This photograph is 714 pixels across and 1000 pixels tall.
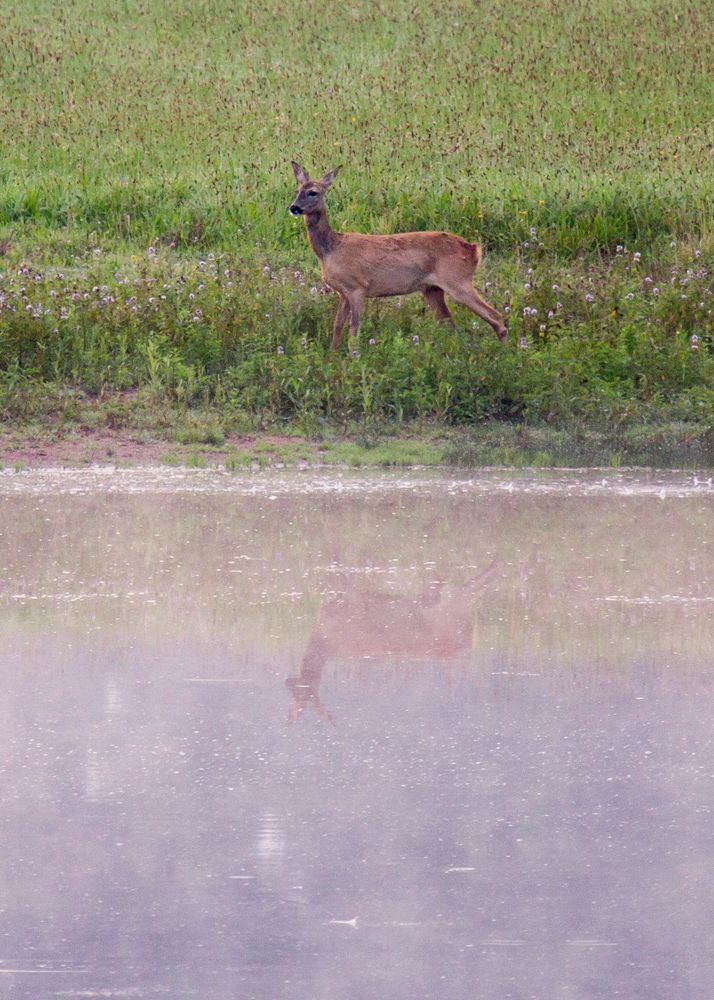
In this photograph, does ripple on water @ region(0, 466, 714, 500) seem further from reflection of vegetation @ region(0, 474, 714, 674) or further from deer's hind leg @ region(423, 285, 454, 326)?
deer's hind leg @ region(423, 285, 454, 326)

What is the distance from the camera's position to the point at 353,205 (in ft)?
60.1

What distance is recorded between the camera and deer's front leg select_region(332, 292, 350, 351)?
43.5 ft

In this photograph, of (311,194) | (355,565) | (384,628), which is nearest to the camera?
(384,628)

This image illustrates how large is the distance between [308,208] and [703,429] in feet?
12.3

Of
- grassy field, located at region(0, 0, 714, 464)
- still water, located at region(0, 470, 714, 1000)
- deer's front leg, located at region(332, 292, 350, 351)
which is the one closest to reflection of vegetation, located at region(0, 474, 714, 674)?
still water, located at region(0, 470, 714, 1000)

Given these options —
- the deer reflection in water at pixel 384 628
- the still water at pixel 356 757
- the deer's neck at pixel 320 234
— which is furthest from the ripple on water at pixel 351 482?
the deer's neck at pixel 320 234

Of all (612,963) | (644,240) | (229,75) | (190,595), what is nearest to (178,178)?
(644,240)

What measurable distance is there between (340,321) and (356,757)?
8.64 m

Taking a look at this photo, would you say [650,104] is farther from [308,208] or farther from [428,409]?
[428,409]

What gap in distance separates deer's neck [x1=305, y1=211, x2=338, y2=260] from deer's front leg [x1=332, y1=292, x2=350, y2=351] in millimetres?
375

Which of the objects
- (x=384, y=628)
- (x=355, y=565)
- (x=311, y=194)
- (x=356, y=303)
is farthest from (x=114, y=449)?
(x=384, y=628)

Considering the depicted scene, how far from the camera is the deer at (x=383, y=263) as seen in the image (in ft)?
44.1

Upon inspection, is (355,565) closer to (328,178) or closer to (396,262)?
(396,262)

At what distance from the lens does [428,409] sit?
1217 centimetres
